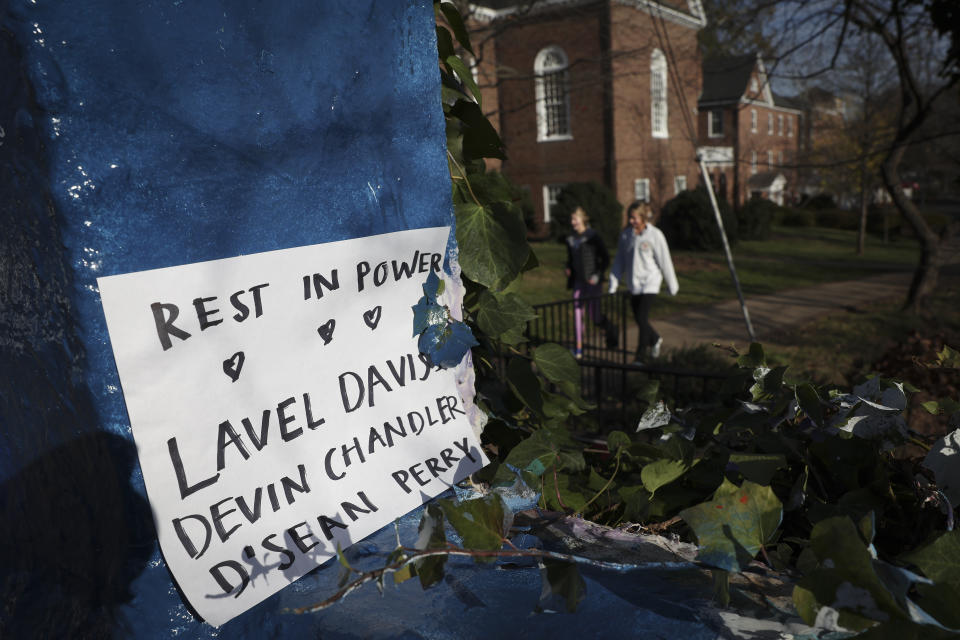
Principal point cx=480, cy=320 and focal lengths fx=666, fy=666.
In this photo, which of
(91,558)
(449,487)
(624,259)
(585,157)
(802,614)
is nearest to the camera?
(802,614)

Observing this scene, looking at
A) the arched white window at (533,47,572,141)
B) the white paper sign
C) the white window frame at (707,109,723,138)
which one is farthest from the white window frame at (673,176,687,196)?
the white paper sign

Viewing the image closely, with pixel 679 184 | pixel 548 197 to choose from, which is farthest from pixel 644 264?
pixel 679 184

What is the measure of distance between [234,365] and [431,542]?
40cm

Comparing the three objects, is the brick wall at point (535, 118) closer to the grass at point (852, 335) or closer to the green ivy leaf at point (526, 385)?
the grass at point (852, 335)

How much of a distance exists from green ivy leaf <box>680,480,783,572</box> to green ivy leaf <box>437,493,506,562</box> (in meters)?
0.27

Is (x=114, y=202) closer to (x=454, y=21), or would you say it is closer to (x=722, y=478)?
(x=454, y=21)

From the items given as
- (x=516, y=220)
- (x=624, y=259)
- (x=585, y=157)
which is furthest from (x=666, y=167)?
(x=516, y=220)

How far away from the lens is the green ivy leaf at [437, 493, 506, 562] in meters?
0.99

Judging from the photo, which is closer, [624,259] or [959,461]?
[959,461]

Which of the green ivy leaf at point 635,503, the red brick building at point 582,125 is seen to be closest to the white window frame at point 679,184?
the red brick building at point 582,125

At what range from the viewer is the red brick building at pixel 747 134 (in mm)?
30891

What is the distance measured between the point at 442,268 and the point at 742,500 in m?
0.72

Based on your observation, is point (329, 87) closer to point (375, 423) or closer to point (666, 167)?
point (375, 423)

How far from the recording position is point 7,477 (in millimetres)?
1139
